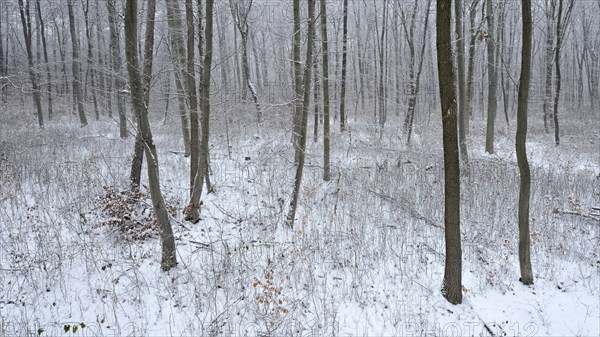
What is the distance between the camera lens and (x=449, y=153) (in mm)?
4016

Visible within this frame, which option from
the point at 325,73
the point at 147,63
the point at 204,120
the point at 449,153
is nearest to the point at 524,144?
the point at 449,153

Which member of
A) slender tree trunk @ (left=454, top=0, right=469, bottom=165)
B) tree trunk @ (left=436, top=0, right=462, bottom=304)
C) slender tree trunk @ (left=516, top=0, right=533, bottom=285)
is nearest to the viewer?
tree trunk @ (left=436, top=0, right=462, bottom=304)

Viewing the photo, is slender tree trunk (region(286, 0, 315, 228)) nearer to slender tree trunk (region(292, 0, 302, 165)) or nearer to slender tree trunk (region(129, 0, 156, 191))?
slender tree trunk (region(292, 0, 302, 165))

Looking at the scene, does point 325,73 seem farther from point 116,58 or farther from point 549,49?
point 549,49

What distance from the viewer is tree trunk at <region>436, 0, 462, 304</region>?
12.4ft

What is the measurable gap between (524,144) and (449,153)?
1.41 m

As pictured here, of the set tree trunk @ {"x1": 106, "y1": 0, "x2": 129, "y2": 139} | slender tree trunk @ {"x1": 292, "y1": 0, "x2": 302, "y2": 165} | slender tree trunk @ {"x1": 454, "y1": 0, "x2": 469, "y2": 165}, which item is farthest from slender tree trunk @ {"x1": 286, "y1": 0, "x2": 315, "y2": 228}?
slender tree trunk @ {"x1": 454, "y1": 0, "x2": 469, "y2": 165}

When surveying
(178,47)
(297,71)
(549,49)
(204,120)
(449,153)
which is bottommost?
(449,153)

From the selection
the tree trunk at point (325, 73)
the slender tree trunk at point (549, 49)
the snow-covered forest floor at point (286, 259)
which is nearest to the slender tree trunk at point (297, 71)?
the tree trunk at point (325, 73)

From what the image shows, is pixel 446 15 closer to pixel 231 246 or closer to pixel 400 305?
pixel 400 305

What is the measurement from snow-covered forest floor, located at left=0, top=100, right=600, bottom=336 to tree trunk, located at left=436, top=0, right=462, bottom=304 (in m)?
0.39

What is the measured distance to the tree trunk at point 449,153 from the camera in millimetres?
3785

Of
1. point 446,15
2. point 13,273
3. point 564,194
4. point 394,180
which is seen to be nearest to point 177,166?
point 13,273

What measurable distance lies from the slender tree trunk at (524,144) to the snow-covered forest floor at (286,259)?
1.13 ft
